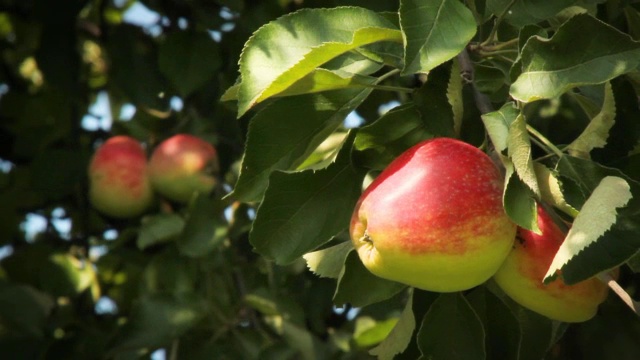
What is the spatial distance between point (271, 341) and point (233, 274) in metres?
0.21

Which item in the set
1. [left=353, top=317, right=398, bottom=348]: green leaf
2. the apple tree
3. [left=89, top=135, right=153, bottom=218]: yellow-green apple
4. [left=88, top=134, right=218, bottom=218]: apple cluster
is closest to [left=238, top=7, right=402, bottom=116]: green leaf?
the apple tree

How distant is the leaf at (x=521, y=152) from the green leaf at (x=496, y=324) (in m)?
0.24

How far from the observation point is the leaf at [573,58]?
104 centimetres

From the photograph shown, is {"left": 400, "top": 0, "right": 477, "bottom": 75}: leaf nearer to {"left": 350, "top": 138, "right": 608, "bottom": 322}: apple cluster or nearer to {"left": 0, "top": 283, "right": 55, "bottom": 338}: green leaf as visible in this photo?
{"left": 350, "top": 138, "right": 608, "bottom": 322}: apple cluster

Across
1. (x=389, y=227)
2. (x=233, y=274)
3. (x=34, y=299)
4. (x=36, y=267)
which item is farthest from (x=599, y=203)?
(x=36, y=267)

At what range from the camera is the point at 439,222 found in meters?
1.02

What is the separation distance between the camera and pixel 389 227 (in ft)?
3.36

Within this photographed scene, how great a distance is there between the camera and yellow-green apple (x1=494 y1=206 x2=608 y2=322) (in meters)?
1.07

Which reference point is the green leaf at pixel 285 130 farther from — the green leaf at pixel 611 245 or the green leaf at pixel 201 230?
the green leaf at pixel 201 230

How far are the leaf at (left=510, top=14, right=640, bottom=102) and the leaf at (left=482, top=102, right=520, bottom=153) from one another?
2 centimetres

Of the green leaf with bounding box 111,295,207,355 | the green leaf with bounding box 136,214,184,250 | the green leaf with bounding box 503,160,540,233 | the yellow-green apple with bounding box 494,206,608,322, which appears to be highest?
the green leaf with bounding box 503,160,540,233

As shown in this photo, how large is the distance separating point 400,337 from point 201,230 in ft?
3.36

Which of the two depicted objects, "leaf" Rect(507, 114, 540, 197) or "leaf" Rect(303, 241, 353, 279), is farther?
"leaf" Rect(303, 241, 353, 279)

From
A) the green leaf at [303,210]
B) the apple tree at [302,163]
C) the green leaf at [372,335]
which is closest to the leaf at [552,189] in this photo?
the apple tree at [302,163]
